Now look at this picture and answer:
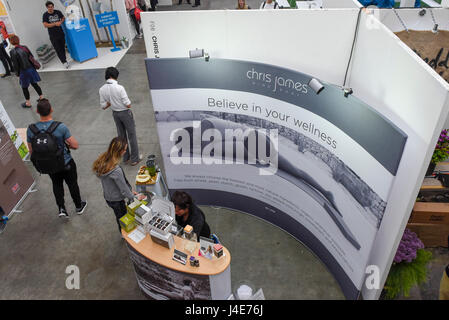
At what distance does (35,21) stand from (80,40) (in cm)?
114

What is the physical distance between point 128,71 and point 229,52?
5198 millimetres

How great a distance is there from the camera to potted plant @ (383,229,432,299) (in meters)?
3.06

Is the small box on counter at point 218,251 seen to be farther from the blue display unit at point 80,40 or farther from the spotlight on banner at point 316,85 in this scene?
the blue display unit at point 80,40

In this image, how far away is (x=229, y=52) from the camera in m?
3.47

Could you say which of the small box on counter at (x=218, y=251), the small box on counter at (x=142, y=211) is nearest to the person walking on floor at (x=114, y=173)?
the small box on counter at (x=142, y=211)

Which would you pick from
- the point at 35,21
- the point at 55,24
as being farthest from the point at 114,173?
the point at 35,21

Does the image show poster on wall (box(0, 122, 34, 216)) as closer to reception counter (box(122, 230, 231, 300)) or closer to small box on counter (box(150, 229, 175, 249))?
reception counter (box(122, 230, 231, 300))

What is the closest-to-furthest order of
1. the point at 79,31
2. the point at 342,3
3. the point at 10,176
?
the point at 342,3 < the point at 10,176 < the point at 79,31

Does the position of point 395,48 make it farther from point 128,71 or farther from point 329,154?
point 128,71

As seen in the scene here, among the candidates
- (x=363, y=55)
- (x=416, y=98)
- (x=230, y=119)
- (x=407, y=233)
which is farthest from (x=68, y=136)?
(x=407, y=233)

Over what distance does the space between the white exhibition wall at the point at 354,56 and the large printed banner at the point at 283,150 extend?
0.15 metres

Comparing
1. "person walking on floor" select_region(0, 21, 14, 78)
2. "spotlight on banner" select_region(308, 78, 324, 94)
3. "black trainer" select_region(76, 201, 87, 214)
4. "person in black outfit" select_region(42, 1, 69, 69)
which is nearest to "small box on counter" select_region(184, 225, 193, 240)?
"spotlight on banner" select_region(308, 78, 324, 94)

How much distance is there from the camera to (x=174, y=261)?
2.77 meters

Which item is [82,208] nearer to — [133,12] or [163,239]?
[163,239]
